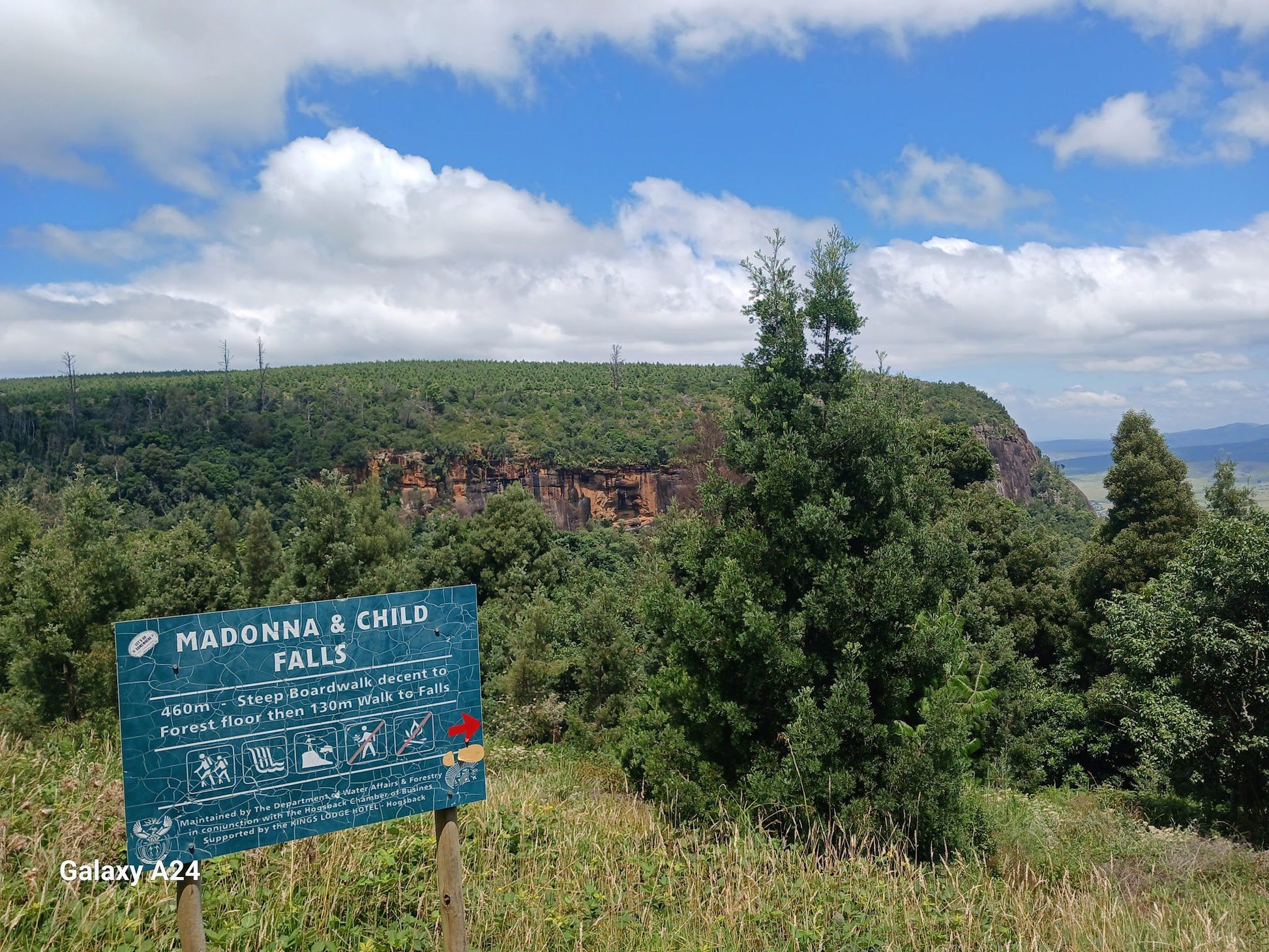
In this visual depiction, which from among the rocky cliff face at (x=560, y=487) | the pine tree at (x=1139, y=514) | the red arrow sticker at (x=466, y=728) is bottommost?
the rocky cliff face at (x=560, y=487)

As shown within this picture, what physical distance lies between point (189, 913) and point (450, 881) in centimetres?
105

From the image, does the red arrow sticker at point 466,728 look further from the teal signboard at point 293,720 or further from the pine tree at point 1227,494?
the pine tree at point 1227,494

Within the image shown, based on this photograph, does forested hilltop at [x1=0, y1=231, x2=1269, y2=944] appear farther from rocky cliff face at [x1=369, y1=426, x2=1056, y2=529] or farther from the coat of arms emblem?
rocky cliff face at [x1=369, y1=426, x2=1056, y2=529]

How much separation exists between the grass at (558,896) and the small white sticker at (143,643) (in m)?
1.65

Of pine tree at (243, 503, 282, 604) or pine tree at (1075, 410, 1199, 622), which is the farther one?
pine tree at (243, 503, 282, 604)

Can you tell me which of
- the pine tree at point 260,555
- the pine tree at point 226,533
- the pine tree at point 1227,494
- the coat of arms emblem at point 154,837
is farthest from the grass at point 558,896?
the pine tree at point 226,533

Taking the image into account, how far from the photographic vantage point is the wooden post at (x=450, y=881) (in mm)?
3469

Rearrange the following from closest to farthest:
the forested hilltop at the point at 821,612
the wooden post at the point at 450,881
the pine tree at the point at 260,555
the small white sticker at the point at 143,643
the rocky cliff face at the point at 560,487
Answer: the small white sticker at the point at 143,643
the wooden post at the point at 450,881
the forested hilltop at the point at 821,612
the pine tree at the point at 260,555
the rocky cliff face at the point at 560,487

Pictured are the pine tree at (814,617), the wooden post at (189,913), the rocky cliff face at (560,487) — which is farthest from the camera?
the rocky cliff face at (560,487)

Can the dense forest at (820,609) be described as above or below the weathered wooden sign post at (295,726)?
below

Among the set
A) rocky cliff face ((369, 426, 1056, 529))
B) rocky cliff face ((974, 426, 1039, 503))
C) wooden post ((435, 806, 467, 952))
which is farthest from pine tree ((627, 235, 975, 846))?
rocky cliff face ((974, 426, 1039, 503))

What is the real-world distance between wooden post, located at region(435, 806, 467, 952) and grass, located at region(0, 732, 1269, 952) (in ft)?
1.68

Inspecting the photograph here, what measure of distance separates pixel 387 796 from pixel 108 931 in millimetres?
1759

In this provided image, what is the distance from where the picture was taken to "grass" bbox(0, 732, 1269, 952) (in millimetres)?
3887
